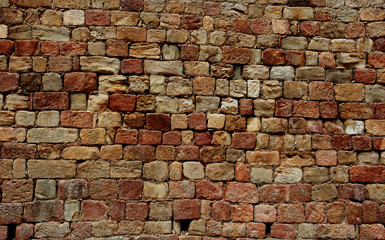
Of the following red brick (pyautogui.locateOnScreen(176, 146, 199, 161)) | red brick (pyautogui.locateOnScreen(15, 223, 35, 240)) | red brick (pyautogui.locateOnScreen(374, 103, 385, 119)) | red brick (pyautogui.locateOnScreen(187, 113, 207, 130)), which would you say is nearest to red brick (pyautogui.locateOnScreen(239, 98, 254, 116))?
red brick (pyautogui.locateOnScreen(187, 113, 207, 130))

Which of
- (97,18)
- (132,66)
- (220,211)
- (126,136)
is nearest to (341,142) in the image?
(220,211)

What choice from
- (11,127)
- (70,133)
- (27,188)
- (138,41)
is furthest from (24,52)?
(27,188)

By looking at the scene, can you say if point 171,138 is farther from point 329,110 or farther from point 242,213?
point 329,110

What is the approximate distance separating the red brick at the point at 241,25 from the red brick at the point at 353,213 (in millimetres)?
2639

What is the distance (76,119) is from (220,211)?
7.01 feet

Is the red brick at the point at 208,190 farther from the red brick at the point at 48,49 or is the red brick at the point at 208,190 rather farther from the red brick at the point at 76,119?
the red brick at the point at 48,49

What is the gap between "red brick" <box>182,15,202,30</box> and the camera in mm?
3709

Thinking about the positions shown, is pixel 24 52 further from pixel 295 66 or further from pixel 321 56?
pixel 321 56

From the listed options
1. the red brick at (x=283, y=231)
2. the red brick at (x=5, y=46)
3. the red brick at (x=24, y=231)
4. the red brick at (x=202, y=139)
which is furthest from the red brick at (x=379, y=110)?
the red brick at (x=5, y=46)

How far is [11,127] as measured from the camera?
3.48 metres

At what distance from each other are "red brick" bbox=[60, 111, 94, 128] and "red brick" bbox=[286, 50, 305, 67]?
2.65 meters

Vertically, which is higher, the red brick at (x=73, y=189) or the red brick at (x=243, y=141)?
the red brick at (x=243, y=141)

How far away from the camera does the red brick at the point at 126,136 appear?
140 inches

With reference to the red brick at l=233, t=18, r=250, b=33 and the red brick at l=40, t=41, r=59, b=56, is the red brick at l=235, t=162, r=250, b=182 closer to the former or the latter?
the red brick at l=233, t=18, r=250, b=33
